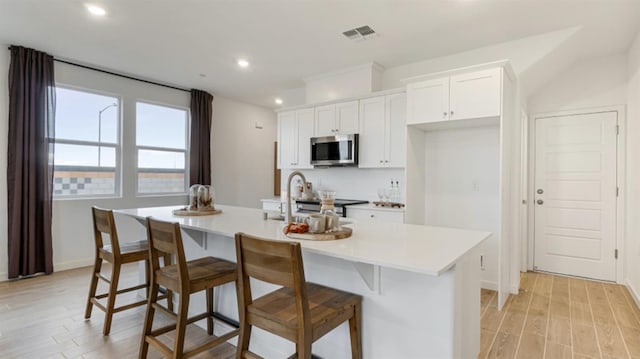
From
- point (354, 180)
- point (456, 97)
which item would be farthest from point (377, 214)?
point (456, 97)

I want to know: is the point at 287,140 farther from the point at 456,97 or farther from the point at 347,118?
the point at 456,97

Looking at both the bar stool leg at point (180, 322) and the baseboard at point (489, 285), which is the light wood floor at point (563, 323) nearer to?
the baseboard at point (489, 285)

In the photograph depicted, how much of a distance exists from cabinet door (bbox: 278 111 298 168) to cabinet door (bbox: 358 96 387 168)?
113cm

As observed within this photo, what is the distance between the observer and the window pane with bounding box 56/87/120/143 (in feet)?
13.7

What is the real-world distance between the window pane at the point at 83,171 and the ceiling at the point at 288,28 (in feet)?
3.72

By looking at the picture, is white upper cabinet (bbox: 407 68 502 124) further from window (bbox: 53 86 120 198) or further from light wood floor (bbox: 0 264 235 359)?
window (bbox: 53 86 120 198)

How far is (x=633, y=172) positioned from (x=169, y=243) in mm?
4424

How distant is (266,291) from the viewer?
216cm

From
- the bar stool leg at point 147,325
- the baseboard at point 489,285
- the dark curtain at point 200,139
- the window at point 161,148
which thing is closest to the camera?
the bar stool leg at point 147,325

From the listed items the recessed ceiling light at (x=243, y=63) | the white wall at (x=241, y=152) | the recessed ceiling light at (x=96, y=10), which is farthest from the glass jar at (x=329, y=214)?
the white wall at (x=241, y=152)

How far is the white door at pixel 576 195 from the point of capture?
385 cm

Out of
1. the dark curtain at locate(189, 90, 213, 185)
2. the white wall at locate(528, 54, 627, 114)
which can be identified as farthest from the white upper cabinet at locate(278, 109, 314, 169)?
the white wall at locate(528, 54, 627, 114)

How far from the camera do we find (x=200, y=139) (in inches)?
215

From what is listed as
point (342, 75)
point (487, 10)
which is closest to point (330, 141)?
point (342, 75)
